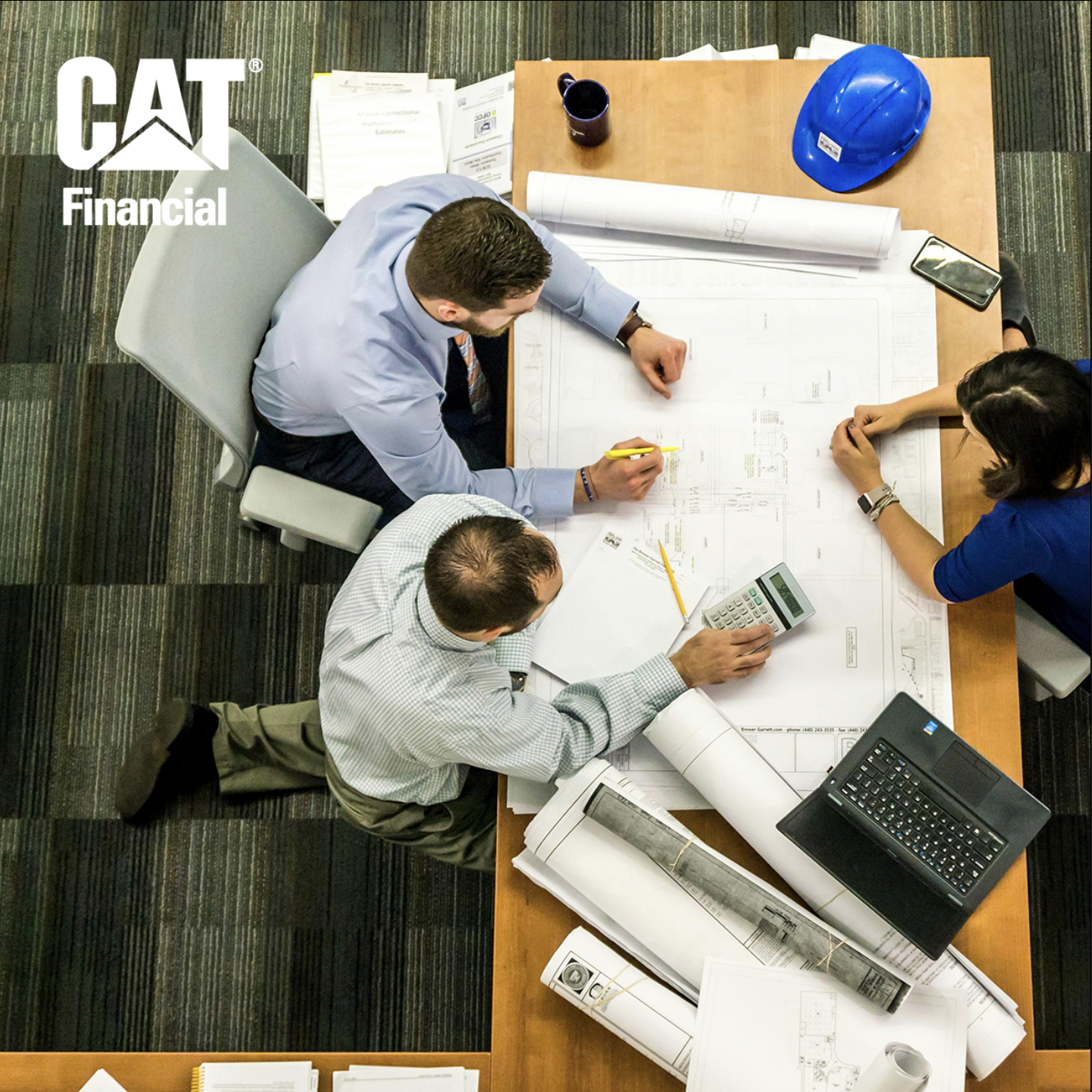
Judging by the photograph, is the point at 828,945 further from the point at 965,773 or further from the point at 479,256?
the point at 479,256

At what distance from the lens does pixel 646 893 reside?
1.09m

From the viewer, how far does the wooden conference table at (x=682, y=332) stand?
1120mm

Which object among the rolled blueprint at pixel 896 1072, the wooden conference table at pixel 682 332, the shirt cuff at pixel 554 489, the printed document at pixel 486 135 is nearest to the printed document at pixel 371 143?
the printed document at pixel 486 135

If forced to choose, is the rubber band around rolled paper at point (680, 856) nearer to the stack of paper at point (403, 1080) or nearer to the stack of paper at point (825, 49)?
the stack of paper at point (403, 1080)

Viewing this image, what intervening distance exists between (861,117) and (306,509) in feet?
3.11

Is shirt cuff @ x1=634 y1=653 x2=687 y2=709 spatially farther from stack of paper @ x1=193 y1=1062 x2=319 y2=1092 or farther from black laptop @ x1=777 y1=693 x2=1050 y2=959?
stack of paper @ x1=193 y1=1062 x2=319 y2=1092

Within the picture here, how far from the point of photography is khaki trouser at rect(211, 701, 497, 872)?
4.62ft

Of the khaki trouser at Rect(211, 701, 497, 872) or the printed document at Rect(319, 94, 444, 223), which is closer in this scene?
the khaki trouser at Rect(211, 701, 497, 872)

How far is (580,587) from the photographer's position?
126cm

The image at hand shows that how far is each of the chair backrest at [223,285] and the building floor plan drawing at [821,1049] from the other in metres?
1.05

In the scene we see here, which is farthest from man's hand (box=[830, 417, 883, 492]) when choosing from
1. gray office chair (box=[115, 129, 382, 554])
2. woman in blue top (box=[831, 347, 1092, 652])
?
gray office chair (box=[115, 129, 382, 554])

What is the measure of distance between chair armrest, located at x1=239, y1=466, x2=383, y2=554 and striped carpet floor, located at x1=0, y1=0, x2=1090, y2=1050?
0.71m

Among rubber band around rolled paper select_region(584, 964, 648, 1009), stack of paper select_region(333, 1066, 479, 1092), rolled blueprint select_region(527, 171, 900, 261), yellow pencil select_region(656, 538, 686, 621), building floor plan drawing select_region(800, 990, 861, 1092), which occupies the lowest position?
stack of paper select_region(333, 1066, 479, 1092)

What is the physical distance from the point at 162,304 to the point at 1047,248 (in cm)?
193
